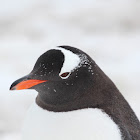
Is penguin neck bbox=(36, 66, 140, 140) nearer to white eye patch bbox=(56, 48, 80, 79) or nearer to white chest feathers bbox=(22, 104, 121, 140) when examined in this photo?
white chest feathers bbox=(22, 104, 121, 140)

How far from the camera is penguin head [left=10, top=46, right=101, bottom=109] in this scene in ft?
7.60

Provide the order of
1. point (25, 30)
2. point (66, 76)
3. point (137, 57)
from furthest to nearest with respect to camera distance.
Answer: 1. point (25, 30)
2. point (137, 57)
3. point (66, 76)

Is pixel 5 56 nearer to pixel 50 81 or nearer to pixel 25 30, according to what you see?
pixel 25 30

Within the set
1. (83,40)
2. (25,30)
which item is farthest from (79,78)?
(25,30)

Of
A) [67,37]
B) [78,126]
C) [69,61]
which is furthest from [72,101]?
[67,37]

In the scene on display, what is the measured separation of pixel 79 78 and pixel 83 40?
4860mm

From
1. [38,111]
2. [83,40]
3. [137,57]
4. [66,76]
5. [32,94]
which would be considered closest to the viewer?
[66,76]

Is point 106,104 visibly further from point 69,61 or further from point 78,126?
point 69,61

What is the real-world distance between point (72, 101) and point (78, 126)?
6.0 inches

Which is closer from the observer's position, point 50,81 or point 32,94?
point 50,81

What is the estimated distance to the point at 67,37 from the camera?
738 cm

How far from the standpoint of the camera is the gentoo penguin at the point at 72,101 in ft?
7.67

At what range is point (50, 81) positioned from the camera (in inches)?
92.8

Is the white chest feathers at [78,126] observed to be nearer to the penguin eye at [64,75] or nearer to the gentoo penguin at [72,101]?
the gentoo penguin at [72,101]
